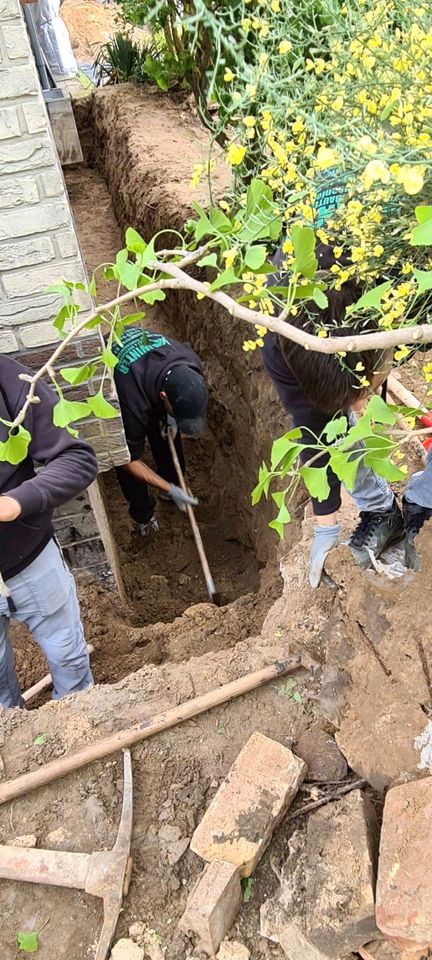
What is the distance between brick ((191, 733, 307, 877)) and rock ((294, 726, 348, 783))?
6cm

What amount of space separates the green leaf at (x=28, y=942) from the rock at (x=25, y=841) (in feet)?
0.64

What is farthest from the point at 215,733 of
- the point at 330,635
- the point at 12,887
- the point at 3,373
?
the point at 3,373

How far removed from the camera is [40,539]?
7.91ft

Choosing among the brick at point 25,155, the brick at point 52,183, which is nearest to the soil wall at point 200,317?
the brick at point 52,183

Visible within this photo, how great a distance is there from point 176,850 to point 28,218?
213 centimetres

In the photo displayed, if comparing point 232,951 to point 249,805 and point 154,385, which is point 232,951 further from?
point 154,385

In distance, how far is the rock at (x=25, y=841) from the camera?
1691mm

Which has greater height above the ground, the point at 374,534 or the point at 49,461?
the point at 49,461

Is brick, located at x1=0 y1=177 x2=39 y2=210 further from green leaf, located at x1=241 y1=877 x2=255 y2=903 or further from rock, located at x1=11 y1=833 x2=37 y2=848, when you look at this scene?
green leaf, located at x1=241 y1=877 x2=255 y2=903

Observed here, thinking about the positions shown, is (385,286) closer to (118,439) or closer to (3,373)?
(3,373)

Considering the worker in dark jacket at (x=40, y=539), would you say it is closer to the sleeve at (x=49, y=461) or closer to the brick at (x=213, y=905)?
the sleeve at (x=49, y=461)

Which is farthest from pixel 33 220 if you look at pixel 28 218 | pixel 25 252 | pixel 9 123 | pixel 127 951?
pixel 127 951

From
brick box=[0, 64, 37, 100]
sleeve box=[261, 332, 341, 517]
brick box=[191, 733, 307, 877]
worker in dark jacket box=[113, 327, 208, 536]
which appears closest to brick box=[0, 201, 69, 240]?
brick box=[0, 64, 37, 100]

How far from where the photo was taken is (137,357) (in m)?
3.39
